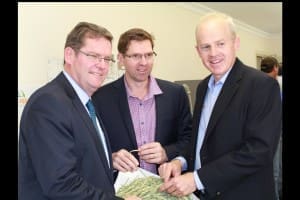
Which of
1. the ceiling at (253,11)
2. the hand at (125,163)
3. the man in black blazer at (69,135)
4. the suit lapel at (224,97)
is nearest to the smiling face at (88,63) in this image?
the man in black blazer at (69,135)

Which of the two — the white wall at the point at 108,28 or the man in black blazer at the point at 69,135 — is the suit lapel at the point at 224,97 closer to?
the man in black blazer at the point at 69,135

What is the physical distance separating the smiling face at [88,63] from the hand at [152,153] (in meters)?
0.50

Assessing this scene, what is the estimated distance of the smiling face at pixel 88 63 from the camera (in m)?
1.29

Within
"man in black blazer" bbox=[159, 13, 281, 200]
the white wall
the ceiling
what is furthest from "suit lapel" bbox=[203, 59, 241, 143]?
the ceiling

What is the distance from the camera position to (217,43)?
151 centimetres

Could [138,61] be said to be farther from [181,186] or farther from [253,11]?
[253,11]

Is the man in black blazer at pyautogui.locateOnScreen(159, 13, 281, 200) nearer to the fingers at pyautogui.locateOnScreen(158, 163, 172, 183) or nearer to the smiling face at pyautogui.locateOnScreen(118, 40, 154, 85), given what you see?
the fingers at pyautogui.locateOnScreen(158, 163, 172, 183)

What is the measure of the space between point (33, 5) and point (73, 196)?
1878 millimetres

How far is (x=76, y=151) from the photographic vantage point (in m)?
1.14

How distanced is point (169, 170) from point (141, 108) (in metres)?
0.46

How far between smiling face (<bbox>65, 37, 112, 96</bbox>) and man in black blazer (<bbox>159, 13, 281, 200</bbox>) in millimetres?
503

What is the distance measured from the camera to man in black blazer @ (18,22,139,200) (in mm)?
1062
